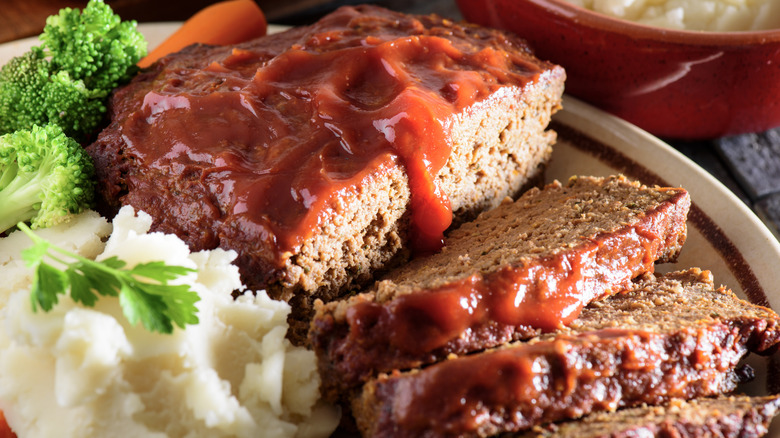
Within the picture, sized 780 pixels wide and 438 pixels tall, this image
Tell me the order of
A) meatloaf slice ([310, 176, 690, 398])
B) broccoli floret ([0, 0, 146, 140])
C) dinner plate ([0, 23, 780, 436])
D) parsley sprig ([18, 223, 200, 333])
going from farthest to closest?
broccoli floret ([0, 0, 146, 140])
dinner plate ([0, 23, 780, 436])
meatloaf slice ([310, 176, 690, 398])
parsley sprig ([18, 223, 200, 333])

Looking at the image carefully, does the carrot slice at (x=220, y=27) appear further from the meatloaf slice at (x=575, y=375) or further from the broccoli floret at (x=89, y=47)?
the meatloaf slice at (x=575, y=375)

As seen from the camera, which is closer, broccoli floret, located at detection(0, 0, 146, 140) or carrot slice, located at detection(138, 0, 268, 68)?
broccoli floret, located at detection(0, 0, 146, 140)

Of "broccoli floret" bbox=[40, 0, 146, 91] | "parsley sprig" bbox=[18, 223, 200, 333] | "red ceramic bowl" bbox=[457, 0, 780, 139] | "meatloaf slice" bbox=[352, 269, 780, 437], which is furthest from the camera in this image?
"red ceramic bowl" bbox=[457, 0, 780, 139]

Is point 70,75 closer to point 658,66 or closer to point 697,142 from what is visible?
point 658,66

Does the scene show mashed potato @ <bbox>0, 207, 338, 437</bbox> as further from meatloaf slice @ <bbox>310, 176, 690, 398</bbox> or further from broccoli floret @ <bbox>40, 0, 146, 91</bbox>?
broccoli floret @ <bbox>40, 0, 146, 91</bbox>

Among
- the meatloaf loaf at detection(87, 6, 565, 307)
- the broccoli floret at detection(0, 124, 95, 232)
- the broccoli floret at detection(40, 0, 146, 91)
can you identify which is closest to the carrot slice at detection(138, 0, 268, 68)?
the broccoli floret at detection(40, 0, 146, 91)

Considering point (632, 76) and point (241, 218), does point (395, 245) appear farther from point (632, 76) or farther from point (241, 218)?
point (632, 76)

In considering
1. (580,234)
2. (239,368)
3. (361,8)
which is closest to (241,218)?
(239,368)
